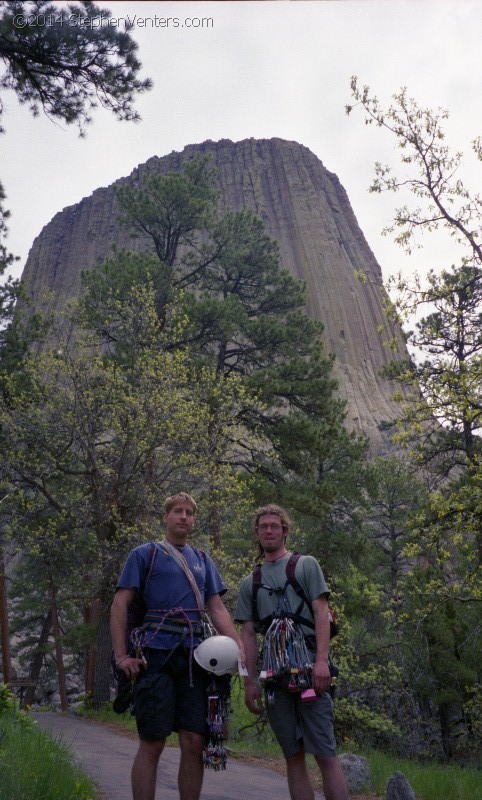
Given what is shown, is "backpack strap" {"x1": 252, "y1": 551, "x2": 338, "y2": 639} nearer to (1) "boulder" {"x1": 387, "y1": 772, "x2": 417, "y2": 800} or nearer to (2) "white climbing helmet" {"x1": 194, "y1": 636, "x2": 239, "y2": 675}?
(2) "white climbing helmet" {"x1": 194, "y1": 636, "x2": 239, "y2": 675}

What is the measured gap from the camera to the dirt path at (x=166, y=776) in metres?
5.32

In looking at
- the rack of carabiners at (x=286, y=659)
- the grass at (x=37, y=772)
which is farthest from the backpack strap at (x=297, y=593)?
the grass at (x=37, y=772)

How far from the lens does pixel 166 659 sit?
3.56 metres

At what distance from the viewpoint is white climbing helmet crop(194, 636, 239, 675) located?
11.5 ft

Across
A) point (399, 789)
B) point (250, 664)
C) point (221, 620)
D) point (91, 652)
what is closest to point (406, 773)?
point (399, 789)

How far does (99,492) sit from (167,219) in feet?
34.3

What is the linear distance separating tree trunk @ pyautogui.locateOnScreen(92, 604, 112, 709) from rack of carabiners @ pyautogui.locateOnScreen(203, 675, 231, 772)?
32.9 feet

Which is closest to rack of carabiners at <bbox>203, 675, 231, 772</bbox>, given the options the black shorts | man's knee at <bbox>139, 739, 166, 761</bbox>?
the black shorts

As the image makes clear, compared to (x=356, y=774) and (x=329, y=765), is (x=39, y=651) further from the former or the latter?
(x=329, y=765)

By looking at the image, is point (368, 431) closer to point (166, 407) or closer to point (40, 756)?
point (166, 407)

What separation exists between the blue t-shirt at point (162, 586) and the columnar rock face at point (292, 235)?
63644 millimetres

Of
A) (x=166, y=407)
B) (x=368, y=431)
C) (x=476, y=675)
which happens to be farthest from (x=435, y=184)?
(x=368, y=431)

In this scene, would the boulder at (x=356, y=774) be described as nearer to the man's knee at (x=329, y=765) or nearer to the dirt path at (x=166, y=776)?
the dirt path at (x=166, y=776)

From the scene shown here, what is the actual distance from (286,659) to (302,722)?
1.13ft
